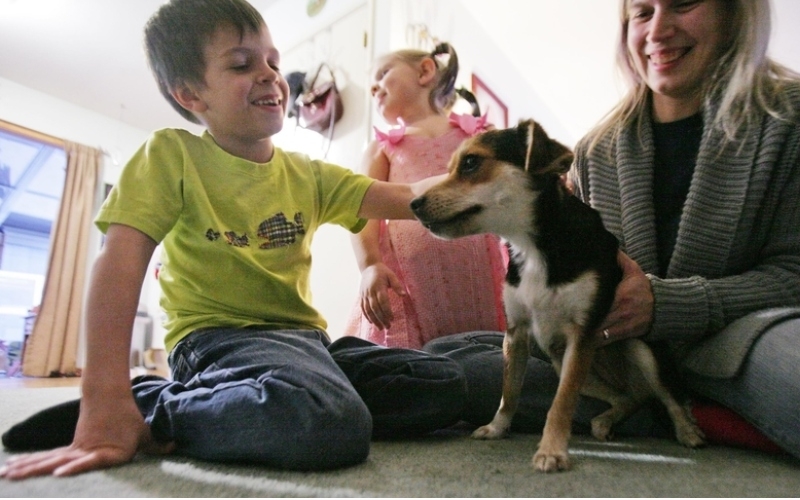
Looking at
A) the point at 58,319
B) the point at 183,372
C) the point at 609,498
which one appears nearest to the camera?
the point at 609,498

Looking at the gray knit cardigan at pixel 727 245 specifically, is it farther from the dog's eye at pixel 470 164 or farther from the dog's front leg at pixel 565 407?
the dog's eye at pixel 470 164

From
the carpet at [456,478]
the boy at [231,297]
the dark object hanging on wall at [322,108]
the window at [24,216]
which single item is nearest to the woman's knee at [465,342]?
the boy at [231,297]

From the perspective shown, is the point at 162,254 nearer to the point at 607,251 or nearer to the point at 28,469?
A: the point at 28,469

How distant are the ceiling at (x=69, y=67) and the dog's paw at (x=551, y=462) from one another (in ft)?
7.90

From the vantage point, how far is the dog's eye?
96 cm

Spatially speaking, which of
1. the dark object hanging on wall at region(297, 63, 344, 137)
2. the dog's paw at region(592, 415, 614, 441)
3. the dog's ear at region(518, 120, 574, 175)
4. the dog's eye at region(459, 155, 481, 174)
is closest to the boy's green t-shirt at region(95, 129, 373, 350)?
the dog's eye at region(459, 155, 481, 174)

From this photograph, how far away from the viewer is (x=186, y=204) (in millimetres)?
925

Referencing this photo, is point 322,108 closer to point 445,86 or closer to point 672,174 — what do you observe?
point 445,86

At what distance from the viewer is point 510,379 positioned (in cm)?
95

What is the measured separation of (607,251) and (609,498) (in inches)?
18.5

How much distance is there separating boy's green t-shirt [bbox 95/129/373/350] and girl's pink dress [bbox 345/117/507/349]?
1.29 feet

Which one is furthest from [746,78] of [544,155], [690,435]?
[690,435]

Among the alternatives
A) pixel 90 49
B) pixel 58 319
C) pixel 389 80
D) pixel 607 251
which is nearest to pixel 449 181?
pixel 607 251

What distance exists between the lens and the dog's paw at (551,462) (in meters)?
0.71
